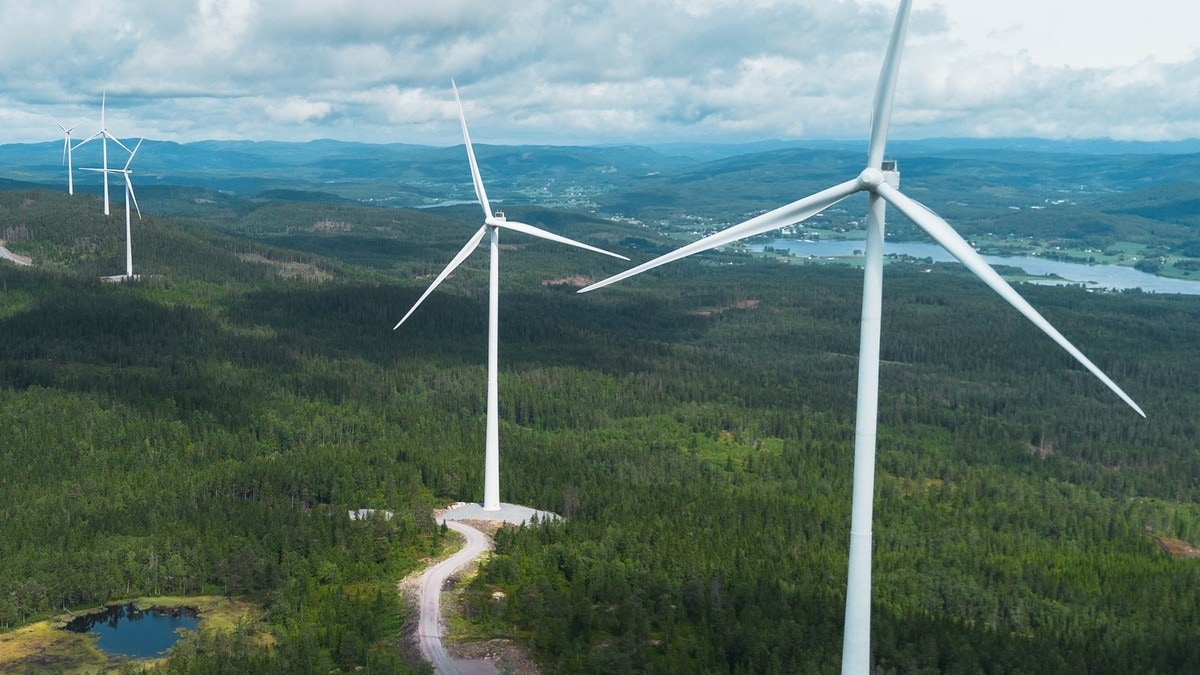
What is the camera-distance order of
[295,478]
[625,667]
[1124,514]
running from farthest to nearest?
[1124,514]
[295,478]
[625,667]

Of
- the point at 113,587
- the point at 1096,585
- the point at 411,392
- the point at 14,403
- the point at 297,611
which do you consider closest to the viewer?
the point at 297,611

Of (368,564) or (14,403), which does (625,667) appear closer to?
(368,564)

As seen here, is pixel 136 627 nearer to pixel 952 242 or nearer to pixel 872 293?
pixel 872 293

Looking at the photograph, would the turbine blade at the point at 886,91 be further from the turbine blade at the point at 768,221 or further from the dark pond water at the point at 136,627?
the dark pond water at the point at 136,627

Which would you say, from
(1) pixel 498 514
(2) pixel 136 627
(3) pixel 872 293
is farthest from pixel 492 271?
(3) pixel 872 293

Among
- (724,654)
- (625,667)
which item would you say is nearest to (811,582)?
(724,654)

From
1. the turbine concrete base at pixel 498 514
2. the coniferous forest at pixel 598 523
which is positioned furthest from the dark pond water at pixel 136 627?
the turbine concrete base at pixel 498 514
